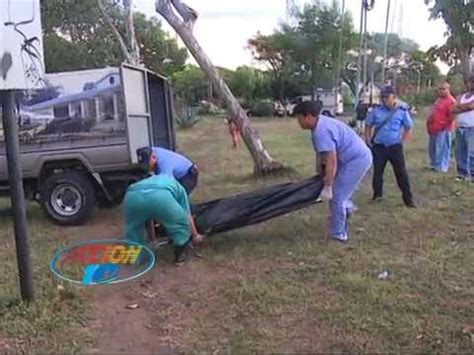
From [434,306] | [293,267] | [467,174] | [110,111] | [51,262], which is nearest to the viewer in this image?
[434,306]

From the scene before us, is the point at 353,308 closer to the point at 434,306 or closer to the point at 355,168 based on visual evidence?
the point at 434,306

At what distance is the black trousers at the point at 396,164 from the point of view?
9.38 m

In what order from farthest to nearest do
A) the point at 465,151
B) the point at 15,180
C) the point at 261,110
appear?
the point at 261,110 → the point at 465,151 → the point at 15,180

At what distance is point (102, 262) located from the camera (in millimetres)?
6859

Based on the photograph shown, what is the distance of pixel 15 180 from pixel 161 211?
5.09 ft

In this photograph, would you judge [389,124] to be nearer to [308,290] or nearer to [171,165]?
[171,165]

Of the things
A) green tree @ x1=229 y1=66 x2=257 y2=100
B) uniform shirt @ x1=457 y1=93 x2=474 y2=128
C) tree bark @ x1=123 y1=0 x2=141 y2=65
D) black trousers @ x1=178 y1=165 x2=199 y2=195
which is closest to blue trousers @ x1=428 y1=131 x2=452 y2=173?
uniform shirt @ x1=457 y1=93 x2=474 y2=128

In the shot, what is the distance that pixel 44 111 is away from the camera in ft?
29.0

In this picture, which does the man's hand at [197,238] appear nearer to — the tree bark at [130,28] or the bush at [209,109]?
the tree bark at [130,28]

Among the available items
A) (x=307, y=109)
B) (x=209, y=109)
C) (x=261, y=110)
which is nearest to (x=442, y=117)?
(x=307, y=109)

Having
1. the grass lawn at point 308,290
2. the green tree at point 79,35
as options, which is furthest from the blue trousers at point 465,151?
the green tree at point 79,35

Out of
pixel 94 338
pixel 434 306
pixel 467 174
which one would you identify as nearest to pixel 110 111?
pixel 94 338

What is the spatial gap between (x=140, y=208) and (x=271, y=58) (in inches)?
2486

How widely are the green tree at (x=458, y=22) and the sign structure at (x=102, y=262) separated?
91.1ft
